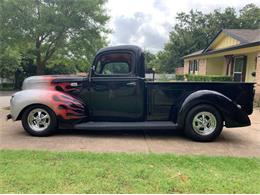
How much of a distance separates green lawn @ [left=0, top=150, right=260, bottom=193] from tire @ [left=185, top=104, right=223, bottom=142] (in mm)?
1251

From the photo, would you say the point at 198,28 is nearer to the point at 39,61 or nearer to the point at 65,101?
the point at 39,61

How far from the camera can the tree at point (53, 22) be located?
11.3m

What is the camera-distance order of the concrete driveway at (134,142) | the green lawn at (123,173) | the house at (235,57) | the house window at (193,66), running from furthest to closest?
the house window at (193,66)
the house at (235,57)
the concrete driveway at (134,142)
the green lawn at (123,173)

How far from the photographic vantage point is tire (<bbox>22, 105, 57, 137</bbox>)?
5871 millimetres

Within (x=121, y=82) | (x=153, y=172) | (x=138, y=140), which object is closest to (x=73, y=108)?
(x=121, y=82)

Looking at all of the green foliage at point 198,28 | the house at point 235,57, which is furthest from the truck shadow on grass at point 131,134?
the green foliage at point 198,28

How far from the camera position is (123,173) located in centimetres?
372

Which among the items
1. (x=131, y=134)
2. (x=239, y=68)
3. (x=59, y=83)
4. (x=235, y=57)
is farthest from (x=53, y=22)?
(x=235, y=57)

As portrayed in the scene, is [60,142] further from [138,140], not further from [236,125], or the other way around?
[236,125]

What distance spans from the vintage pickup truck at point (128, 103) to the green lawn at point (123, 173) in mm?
1354

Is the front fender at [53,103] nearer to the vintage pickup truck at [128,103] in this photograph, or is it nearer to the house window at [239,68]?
the vintage pickup truck at [128,103]

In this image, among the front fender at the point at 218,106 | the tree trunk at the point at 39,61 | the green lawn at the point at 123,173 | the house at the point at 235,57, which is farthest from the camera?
the house at the point at 235,57

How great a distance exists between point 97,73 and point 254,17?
43.7 meters

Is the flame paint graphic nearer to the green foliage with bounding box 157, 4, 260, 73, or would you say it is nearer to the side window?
the side window
